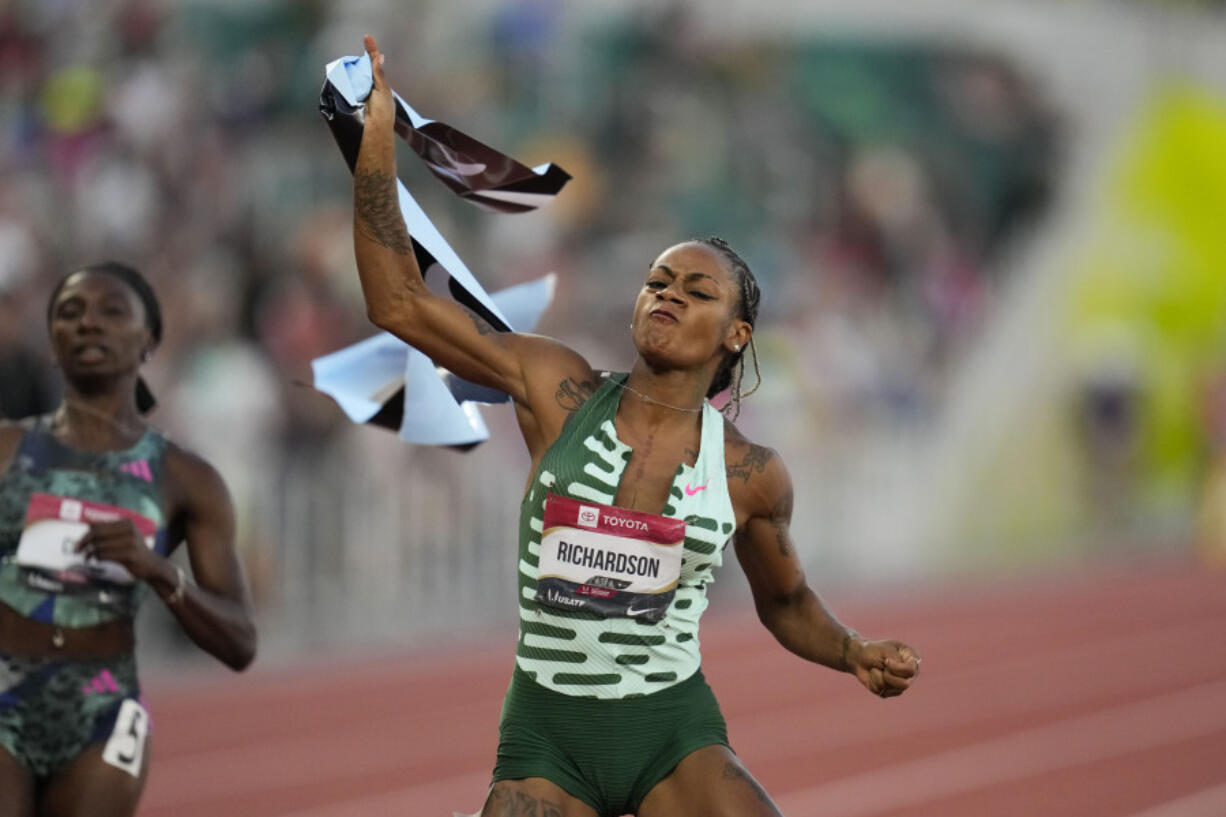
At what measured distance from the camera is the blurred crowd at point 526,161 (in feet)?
34.2

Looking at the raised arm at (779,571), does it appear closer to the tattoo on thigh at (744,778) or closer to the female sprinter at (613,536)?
the female sprinter at (613,536)

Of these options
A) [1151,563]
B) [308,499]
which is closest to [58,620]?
[308,499]

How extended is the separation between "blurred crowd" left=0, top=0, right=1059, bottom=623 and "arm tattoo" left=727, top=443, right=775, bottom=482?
4683 mm

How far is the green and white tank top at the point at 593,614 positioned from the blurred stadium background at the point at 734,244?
4.39 ft

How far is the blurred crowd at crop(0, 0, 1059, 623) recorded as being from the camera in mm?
10438

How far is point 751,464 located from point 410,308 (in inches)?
32.8

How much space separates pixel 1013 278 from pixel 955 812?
1252cm

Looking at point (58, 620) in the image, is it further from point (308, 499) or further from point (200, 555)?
point (308, 499)

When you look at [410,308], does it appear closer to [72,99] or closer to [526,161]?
[72,99]

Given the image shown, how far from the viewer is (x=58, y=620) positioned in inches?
166

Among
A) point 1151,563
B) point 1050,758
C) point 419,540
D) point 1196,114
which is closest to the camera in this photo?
point 1050,758

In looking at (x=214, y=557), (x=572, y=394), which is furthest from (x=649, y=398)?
(x=214, y=557)

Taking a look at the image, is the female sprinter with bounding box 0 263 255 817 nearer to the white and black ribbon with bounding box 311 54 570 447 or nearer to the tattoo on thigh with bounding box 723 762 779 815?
the white and black ribbon with bounding box 311 54 570 447

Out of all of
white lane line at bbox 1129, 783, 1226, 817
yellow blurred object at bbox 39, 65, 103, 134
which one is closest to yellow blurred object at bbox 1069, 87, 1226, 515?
white lane line at bbox 1129, 783, 1226, 817
